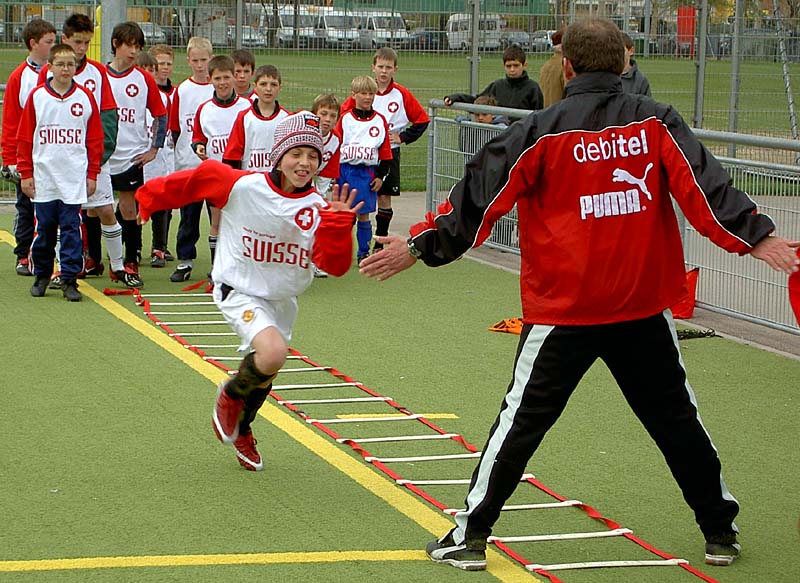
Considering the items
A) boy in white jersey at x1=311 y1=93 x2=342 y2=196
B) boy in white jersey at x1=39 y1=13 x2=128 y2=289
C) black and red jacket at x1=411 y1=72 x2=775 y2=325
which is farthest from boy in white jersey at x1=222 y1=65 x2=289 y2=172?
black and red jacket at x1=411 y1=72 x2=775 y2=325

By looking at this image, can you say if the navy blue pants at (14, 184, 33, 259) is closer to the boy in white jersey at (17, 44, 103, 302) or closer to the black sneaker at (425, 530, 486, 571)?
the boy in white jersey at (17, 44, 103, 302)

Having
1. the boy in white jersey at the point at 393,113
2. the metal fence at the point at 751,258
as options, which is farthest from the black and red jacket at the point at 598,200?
the boy in white jersey at the point at 393,113

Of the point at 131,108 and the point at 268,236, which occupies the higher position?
the point at 131,108

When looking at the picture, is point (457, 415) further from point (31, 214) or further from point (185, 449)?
point (31, 214)

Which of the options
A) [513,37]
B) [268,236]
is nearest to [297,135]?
[268,236]

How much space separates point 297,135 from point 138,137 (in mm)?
5789

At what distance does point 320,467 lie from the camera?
6.59 metres

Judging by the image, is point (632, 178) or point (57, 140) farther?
point (57, 140)

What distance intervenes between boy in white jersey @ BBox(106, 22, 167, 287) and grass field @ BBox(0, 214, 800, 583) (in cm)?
168

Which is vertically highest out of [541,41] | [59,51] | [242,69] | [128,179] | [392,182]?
[541,41]

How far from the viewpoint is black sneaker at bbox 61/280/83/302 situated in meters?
10.8

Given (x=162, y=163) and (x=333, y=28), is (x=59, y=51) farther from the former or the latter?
(x=333, y=28)

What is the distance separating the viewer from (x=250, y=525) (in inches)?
226

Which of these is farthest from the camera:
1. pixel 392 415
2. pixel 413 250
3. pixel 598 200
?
pixel 392 415
